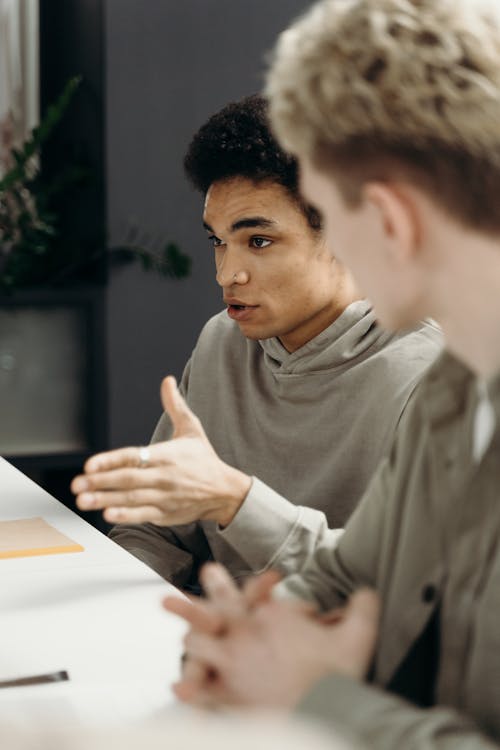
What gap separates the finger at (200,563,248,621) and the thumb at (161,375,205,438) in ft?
1.72

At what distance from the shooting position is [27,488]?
7.07ft

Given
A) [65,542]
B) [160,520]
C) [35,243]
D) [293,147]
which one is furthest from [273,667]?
[35,243]

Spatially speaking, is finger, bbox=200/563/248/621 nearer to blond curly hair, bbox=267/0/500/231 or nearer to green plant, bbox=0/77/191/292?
blond curly hair, bbox=267/0/500/231

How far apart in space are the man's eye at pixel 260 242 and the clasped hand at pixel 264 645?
108cm

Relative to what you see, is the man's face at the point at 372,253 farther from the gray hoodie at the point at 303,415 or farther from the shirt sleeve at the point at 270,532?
the gray hoodie at the point at 303,415

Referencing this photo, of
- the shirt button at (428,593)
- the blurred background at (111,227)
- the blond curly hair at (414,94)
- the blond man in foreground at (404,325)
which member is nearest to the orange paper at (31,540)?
the blond man in foreground at (404,325)

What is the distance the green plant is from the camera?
404 cm

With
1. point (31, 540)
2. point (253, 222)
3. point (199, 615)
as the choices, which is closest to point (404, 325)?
point (199, 615)

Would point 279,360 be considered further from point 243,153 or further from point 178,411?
point 178,411

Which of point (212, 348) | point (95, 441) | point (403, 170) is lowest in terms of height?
point (95, 441)

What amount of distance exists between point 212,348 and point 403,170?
4.43 ft

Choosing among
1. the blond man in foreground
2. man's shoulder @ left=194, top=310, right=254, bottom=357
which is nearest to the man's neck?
the blond man in foreground

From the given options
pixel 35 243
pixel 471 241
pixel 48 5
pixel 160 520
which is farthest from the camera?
pixel 48 5

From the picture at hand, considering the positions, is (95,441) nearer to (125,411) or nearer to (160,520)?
(125,411)
